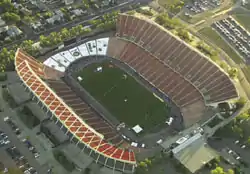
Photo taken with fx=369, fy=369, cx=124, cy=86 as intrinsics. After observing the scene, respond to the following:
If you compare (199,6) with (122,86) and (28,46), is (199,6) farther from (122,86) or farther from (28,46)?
(28,46)

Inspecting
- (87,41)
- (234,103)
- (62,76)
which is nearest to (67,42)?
(87,41)

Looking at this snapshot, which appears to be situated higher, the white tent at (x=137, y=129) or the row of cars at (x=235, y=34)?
the row of cars at (x=235, y=34)

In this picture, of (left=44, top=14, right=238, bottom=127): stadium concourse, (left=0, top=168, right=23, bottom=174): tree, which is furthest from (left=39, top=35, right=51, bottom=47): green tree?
(left=0, top=168, right=23, bottom=174): tree

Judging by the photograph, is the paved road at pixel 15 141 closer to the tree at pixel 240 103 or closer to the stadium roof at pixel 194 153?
the stadium roof at pixel 194 153

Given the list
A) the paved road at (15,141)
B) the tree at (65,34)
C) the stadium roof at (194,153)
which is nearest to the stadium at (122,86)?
the tree at (65,34)

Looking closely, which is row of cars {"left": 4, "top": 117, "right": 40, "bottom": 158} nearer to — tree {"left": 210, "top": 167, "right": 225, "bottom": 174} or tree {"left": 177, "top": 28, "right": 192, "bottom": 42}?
tree {"left": 210, "top": 167, "right": 225, "bottom": 174}

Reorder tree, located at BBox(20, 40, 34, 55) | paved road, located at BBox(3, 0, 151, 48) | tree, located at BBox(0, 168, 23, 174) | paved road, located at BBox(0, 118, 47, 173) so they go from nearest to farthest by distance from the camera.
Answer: tree, located at BBox(0, 168, 23, 174) < paved road, located at BBox(0, 118, 47, 173) < tree, located at BBox(20, 40, 34, 55) < paved road, located at BBox(3, 0, 151, 48)
